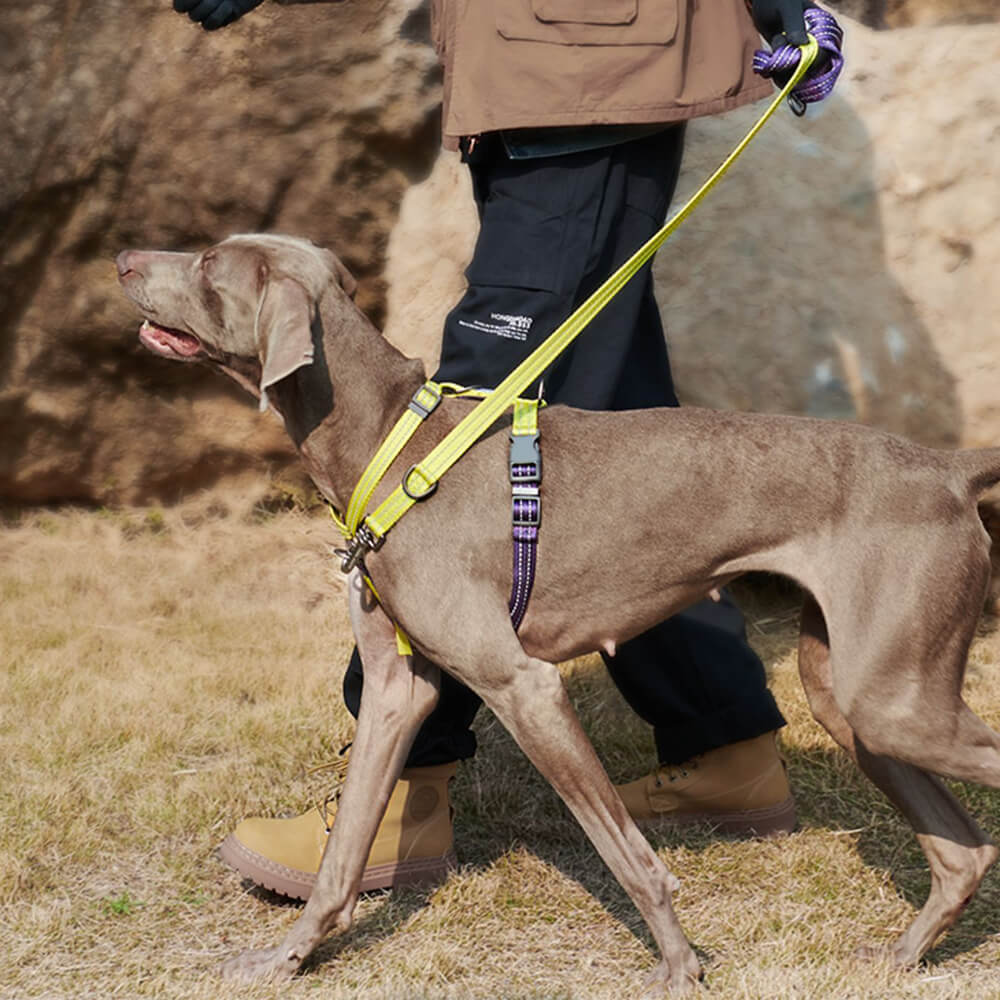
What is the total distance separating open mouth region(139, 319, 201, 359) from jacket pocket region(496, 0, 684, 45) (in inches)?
42.8

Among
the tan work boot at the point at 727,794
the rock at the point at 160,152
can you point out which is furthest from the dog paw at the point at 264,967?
the rock at the point at 160,152

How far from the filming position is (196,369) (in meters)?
6.64

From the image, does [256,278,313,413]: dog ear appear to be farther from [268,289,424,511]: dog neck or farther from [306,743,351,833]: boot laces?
[306,743,351,833]: boot laces

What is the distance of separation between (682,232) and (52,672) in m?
2.90

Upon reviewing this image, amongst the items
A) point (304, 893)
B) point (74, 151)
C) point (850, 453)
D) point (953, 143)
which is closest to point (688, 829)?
point (304, 893)

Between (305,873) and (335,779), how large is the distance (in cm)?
62

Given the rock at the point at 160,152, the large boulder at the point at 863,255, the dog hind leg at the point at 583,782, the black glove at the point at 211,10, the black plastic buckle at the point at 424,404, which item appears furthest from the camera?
the rock at the point at 160,152

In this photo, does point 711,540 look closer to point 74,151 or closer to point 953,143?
point 953,143

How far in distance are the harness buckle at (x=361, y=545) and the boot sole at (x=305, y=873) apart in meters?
0.93

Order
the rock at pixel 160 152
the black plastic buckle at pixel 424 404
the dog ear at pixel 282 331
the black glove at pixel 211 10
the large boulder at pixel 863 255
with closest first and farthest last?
1. the dog ear at pixel 282 331
2. the black plastic buckle at pixel 424 404
3. the black glove at pixel 211 10
4. the large boulder at pixel 863 255
5. the rock at pixel 160 152

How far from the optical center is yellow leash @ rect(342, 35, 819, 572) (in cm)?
350

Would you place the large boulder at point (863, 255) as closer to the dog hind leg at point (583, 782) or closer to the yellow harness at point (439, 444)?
the yellow harness at point (439, 444)

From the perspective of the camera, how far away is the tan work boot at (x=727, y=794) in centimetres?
446

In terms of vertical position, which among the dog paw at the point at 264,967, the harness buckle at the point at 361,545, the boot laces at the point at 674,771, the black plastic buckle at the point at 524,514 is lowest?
the boot laces at the point at 674,771
